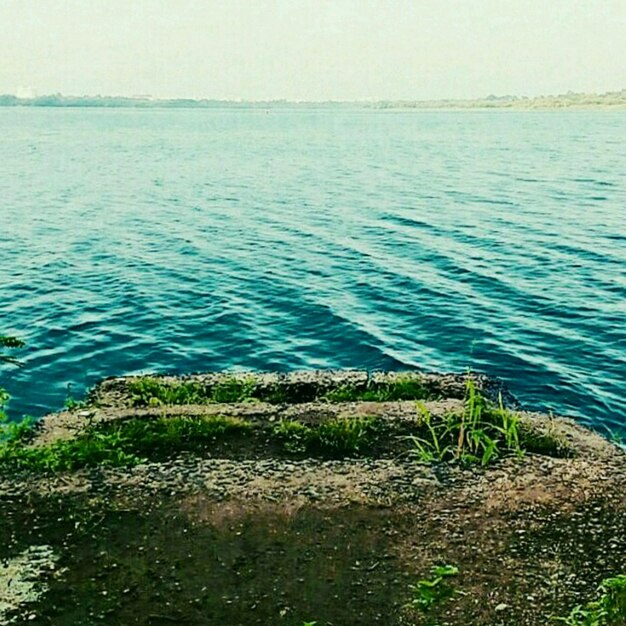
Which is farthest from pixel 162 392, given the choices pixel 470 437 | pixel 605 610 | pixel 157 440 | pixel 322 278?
pixel 322 278

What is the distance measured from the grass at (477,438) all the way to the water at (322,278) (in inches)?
157

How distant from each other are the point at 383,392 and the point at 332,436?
9.28 feet

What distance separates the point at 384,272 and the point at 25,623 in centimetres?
1873

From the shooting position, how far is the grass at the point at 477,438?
34.0 ft

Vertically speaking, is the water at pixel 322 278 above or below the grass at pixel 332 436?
below

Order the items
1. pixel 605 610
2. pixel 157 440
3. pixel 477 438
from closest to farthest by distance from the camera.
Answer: pixel 605 610 < pixel 477 438 < pixel 157 440

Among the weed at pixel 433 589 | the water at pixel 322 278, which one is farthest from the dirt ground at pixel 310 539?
the water at pixel 322 278

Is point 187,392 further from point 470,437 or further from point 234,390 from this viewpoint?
point 470,437

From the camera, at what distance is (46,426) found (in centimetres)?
1200

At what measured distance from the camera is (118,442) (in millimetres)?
10773

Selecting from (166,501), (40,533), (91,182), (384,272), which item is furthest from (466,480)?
(91,182)

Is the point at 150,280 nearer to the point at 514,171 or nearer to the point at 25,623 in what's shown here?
the point at 25,623

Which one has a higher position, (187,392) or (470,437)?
(470,437)

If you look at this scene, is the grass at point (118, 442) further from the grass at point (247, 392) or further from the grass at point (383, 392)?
the grass at point (383, 392)
